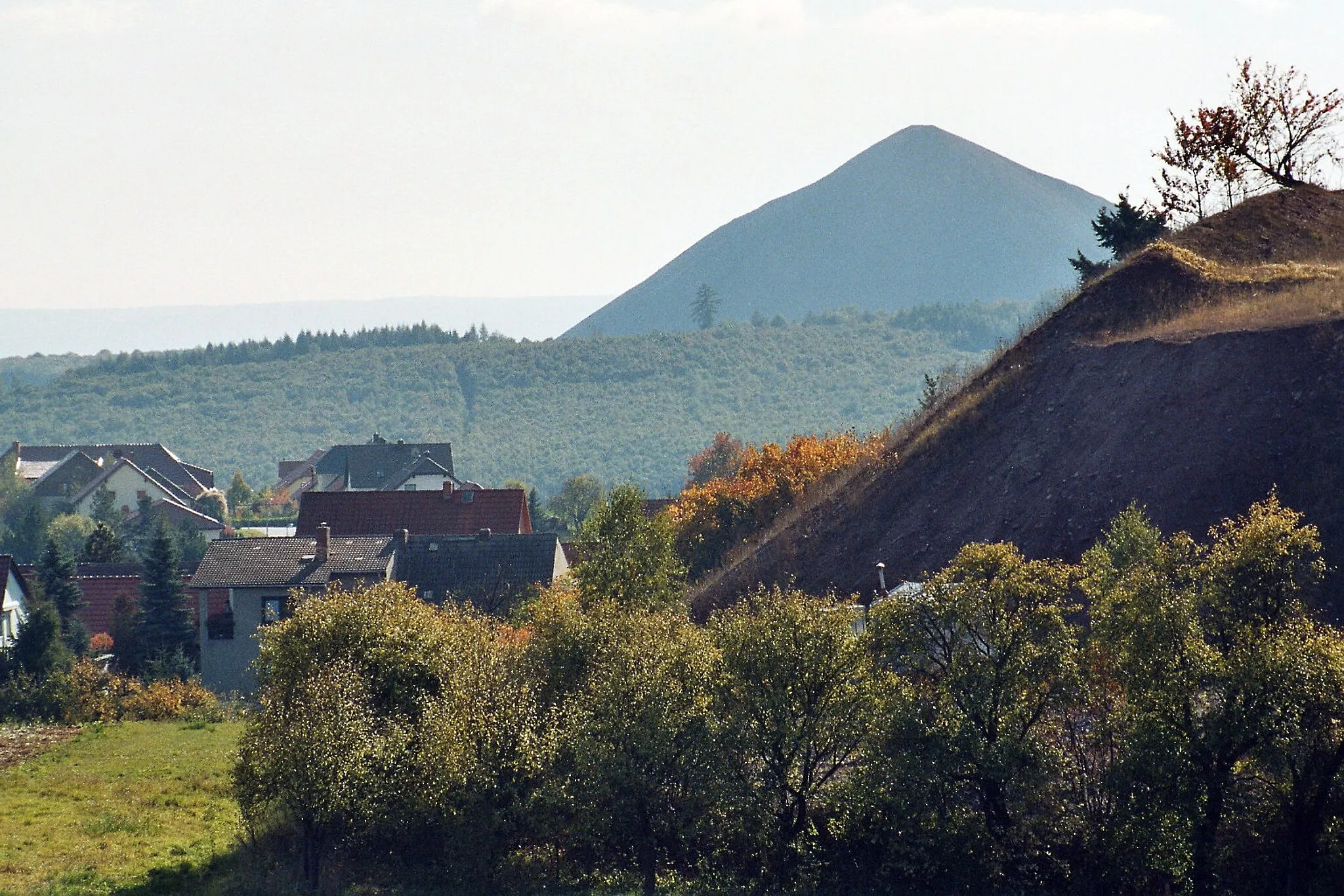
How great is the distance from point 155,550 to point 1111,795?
42921 millimetres

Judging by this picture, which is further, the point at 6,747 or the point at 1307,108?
the point at 1307,108

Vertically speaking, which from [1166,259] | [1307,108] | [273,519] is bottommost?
[273,519]

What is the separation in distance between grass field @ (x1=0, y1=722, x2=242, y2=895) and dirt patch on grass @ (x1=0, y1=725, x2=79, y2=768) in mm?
471

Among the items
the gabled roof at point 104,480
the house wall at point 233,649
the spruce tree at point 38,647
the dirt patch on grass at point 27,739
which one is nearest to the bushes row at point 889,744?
the dirt patch on grass at point 27,739

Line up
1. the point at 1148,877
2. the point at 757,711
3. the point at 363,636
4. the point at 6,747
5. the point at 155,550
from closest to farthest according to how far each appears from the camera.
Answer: the point at 1148,877 < the point at 757,711 < the point at 363,636 < the point at 6,747 < the point at 155,550

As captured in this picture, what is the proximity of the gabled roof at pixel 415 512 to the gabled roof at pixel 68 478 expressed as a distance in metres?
56.9

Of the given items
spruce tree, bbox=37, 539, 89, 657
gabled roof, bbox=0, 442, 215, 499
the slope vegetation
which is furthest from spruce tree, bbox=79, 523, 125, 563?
gabled roof, bbox=0, 442, 215, 499

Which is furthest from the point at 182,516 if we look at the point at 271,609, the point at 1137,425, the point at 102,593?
the point at 1137,425

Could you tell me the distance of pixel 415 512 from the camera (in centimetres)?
6994

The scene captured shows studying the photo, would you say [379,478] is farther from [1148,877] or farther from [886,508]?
[1148,877]

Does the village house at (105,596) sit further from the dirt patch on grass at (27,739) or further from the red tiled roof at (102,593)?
the dirt patch on grass at (27,739)

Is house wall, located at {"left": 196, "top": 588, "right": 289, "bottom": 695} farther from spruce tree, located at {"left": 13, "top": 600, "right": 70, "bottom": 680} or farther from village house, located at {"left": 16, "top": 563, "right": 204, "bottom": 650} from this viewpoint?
spruce tree, located at {"left": 13, "top": 600, "right": 70, "bottom": 680}

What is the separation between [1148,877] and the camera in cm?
2220

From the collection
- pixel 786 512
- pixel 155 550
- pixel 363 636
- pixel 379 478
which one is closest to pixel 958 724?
pixel 363 636
